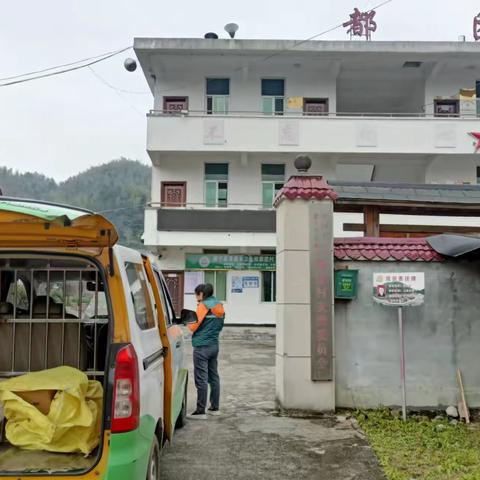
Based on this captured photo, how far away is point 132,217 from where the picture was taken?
61344 mm

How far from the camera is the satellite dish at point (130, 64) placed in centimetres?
2144

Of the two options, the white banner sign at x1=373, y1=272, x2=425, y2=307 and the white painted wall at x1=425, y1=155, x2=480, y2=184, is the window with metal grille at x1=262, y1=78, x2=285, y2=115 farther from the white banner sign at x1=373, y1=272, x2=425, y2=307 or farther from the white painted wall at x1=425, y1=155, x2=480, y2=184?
the white banner sign at x1=373, y1=272, x2=425, y2=307

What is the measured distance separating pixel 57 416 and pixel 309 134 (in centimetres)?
1739

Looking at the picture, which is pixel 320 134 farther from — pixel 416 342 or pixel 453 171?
pixel 416 342

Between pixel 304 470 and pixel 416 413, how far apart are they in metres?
2.51

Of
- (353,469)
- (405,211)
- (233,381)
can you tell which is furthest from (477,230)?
(353,469)

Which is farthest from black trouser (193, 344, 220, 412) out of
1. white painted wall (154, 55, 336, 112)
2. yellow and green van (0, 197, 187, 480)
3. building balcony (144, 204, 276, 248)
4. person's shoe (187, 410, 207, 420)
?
white painted wall (154, 55, 336, 112)

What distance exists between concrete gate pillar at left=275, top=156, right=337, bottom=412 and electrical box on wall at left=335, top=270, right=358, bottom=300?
156 mm

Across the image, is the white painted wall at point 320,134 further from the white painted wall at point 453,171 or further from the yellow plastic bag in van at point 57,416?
the yellow plastic bag in van at point 57,416

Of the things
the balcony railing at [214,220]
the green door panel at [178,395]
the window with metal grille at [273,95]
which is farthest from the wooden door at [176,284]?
the green door panel at [178,395]

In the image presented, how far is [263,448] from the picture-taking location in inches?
214

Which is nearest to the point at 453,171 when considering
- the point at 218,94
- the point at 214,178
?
the point at 214,178

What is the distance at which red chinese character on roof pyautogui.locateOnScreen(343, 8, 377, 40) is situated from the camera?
2120 cm

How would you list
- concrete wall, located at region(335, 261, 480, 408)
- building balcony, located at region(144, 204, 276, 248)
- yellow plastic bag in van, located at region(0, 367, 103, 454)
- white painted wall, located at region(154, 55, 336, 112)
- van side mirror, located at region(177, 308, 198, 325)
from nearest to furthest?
yellow plastic bag in van, located at region(0, 367, 103, 454) < van side mirror, located at region(177, 308, 198, 325) < concrete wall, located at region(335, 261, 480, 408) < building balcony, located at region(144, 204, 276, 248) < white painted wall, located at region(154, 55, 336, 112)
